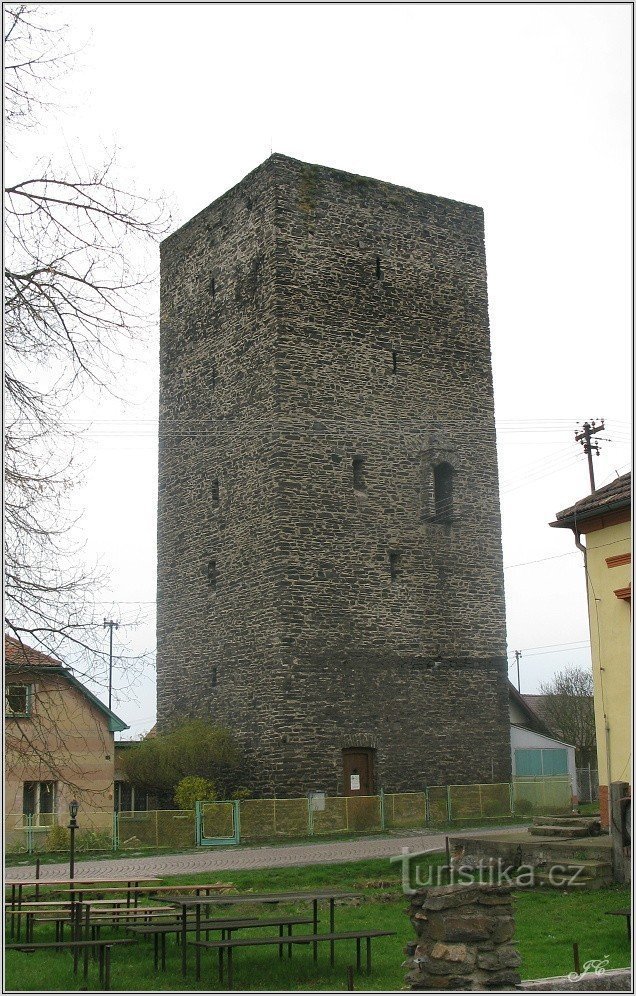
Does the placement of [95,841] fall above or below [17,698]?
below

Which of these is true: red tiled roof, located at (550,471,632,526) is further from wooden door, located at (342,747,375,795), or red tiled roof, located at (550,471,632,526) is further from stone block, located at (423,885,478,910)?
wooden door, located at (342,747,375,795)

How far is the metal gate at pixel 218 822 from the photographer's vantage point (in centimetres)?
2333

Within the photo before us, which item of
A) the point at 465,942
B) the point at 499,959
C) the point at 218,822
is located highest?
the point at 465,942

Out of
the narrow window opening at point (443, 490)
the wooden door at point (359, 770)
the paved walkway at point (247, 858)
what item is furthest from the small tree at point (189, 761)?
the narrow window opening at point (443, 490)

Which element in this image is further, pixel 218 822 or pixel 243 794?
pixel 243 794

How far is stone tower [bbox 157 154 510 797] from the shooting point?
2658cm

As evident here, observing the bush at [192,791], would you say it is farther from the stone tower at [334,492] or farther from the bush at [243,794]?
the stone tower at [334,492]

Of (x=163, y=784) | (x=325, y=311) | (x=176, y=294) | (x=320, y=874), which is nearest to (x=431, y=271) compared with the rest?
(x=325, y=311)

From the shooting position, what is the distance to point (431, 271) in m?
30.4

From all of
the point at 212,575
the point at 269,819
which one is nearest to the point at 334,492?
the point at 212,575

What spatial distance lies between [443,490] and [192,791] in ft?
30.9

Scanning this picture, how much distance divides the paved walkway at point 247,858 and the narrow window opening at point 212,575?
7.41 m

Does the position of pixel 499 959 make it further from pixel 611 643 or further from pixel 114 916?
pixel 611 643

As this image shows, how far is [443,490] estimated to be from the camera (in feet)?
97.4
